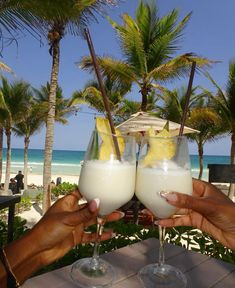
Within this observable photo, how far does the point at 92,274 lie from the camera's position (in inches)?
54.8

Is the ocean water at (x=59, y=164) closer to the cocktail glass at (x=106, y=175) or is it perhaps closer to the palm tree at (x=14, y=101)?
the palm tree at (x=14, y=101)

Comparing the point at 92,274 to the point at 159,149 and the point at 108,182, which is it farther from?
the point at 159,149

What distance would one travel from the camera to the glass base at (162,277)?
136 cm

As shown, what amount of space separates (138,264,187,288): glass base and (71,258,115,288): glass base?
0.48ft

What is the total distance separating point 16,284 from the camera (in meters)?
1.20

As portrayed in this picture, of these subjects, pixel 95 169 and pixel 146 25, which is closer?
pixel 95 169

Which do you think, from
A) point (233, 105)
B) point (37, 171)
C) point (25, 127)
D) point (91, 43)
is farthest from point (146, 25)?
point (37, 171)

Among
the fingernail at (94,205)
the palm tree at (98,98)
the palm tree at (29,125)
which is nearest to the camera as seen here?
the fingernail at (94,205)

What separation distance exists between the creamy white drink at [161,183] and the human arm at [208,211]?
53mm

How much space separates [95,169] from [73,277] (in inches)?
18.8

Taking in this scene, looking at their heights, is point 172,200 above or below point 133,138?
below

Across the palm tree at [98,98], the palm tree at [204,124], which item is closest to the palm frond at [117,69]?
the palm tree at [98,98]

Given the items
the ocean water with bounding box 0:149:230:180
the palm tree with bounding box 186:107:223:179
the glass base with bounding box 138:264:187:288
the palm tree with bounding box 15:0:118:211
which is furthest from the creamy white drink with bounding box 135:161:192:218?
the ocean water with bounding box 0:149:230:180

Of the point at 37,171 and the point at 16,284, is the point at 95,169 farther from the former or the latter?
the point at 37,171
